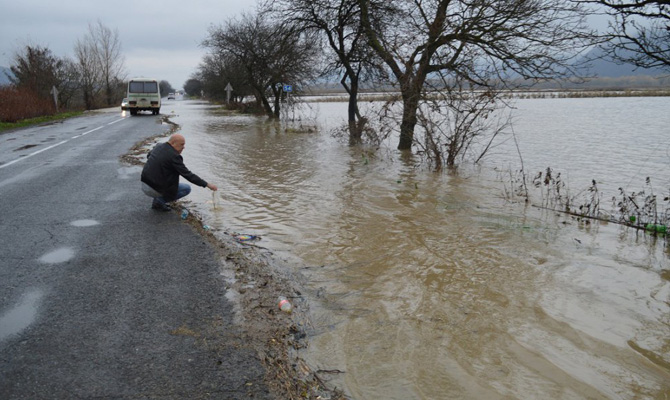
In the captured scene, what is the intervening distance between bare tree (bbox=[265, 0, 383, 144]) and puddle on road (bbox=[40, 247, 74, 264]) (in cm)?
1482

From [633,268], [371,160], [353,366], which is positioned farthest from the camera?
[371,160]

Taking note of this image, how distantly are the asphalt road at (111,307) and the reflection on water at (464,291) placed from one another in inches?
35.7

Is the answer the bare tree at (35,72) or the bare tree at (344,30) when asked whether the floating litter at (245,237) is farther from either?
the bare tree at (35,72)

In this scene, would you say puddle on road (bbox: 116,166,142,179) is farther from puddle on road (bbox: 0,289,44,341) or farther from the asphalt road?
puddle on road (bbox: 0,289,44,341)

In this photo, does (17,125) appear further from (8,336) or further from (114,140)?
(8,336)

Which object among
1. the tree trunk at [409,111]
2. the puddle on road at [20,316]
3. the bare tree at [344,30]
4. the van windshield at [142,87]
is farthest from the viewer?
the van windshield at [142,87]

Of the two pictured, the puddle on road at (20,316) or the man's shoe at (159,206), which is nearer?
the puddle on road at (20,316)

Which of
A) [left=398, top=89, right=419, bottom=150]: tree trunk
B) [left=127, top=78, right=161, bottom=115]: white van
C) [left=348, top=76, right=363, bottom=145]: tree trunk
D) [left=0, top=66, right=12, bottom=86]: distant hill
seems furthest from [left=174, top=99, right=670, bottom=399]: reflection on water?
[left=0, top=66, right=12, bottom=86]: distant hill

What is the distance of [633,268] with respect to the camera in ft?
20.8

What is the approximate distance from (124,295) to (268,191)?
6267 millimetres

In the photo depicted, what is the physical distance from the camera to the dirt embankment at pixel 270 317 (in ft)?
11.2

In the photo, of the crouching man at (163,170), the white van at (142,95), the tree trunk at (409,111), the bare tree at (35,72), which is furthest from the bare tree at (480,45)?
the bare tree at (35,72)

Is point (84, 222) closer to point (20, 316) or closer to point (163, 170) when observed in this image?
point (163, 170)

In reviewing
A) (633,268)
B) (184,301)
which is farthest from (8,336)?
(633,268)
